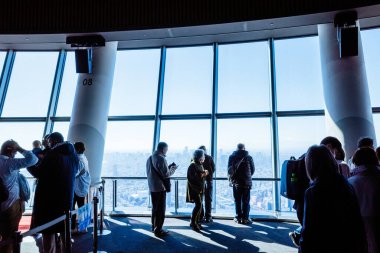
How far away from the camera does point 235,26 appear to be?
563 centimetres

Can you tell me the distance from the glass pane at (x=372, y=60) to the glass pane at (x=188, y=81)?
337 centimetres

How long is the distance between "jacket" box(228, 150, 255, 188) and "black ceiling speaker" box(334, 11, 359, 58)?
2671 millimetres

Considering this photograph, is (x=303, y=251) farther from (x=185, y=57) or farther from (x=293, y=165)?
(x=185, y=57)

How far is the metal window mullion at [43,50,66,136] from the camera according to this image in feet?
21.2

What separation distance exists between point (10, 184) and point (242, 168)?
3.59m

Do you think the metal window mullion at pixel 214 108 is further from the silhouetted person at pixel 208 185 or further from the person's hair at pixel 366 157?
the person's hair at pixel 366 157

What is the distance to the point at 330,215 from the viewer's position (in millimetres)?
1435

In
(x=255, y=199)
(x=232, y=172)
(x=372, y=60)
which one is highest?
(x=372, y=60)

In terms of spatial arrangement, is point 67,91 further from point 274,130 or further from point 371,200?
point 371,200

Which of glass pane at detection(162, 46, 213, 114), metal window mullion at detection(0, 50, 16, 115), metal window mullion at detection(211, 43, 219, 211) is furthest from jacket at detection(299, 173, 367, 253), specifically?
metal window mullion at detection(0, 50, 16, 115)

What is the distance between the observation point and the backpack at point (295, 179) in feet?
7.20

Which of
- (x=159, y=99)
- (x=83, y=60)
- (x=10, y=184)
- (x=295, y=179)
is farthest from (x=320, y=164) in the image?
(x=83, y=60)

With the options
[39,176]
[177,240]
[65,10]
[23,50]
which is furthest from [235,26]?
[23,50]

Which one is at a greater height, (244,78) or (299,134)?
(244,78)
